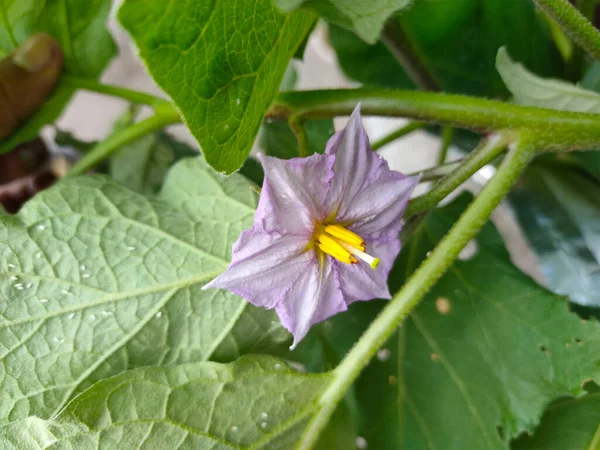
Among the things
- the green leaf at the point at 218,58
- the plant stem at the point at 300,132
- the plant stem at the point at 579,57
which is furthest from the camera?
the plant stem at the point at 579,57

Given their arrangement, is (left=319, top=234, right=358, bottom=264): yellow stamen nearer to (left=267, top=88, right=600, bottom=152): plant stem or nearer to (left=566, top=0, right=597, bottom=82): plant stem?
(left=267, top=88, right=600, bottom=152): plant stem

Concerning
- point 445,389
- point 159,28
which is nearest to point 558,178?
point 445,389

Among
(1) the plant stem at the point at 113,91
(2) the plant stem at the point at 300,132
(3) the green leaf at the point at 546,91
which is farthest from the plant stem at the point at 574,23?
(1) the plant stem at the point at 113,91

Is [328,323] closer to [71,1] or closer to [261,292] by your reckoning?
[261,292]

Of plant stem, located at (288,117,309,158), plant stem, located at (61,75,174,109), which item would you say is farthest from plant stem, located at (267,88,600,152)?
plant stem, located at (61,75,174,109)

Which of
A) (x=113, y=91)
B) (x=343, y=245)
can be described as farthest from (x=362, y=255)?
(x=113, y=91)

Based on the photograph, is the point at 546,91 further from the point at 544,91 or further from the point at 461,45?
the point at 461,45

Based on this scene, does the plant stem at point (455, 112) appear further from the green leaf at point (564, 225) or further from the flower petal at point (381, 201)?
the green leaf at point (564, 225)
